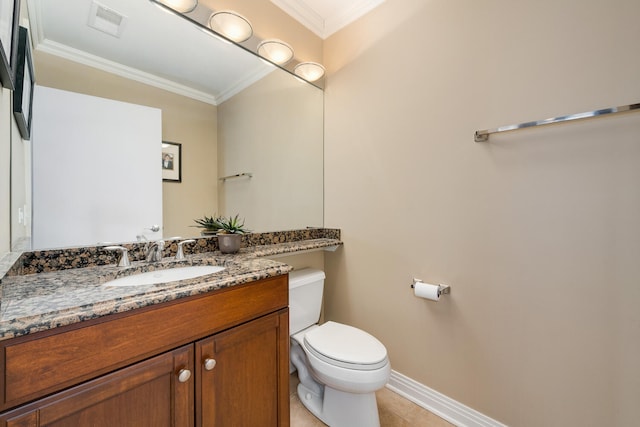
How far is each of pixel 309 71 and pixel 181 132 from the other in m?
1.03

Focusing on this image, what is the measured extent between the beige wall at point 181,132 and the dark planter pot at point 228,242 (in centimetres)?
16

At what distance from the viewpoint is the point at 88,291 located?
0.78 m

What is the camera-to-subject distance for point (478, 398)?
1.33m

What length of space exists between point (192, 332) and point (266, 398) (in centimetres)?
46

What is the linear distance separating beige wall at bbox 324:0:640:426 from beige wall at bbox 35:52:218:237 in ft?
3.13

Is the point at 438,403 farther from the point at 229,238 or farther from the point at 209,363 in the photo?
the point at 229,238

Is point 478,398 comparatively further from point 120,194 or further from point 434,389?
point 120,194

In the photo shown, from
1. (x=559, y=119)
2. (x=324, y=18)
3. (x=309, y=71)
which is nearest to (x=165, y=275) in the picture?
(x=309, y=71)

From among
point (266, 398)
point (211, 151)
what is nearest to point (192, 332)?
point (266, 398)

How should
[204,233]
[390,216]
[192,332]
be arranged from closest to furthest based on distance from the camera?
[192,332], [204,233], [390,216]

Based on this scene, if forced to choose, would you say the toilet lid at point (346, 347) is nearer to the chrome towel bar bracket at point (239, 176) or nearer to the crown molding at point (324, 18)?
the chrome towel bar bracket at point (239, 176)

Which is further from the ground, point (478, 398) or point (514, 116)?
point (514, 116)

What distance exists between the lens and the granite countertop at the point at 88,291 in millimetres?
604

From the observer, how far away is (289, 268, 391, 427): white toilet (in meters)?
1.21
